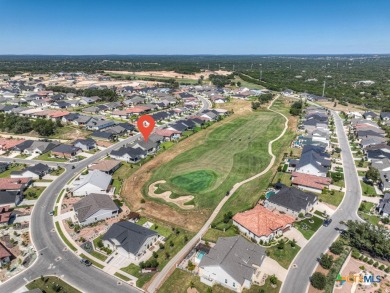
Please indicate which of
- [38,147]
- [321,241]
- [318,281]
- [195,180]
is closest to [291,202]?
[321,241]

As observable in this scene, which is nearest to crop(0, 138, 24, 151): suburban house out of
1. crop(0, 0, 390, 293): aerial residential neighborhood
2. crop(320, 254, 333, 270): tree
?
crop(0, 0, 390, 293): aerial residential neighborhood

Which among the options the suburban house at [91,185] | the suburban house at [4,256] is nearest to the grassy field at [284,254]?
the suburban house at [91,185]

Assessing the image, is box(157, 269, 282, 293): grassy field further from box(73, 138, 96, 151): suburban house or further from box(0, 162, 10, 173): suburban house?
box(73, 138, 96, 151): suburban house

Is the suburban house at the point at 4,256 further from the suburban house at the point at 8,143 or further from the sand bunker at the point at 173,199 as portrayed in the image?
the suburban house at the point at 8,143

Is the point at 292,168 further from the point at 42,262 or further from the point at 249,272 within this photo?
the point at 42,262

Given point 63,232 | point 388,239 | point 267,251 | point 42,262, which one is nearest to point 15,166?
point 63,232
